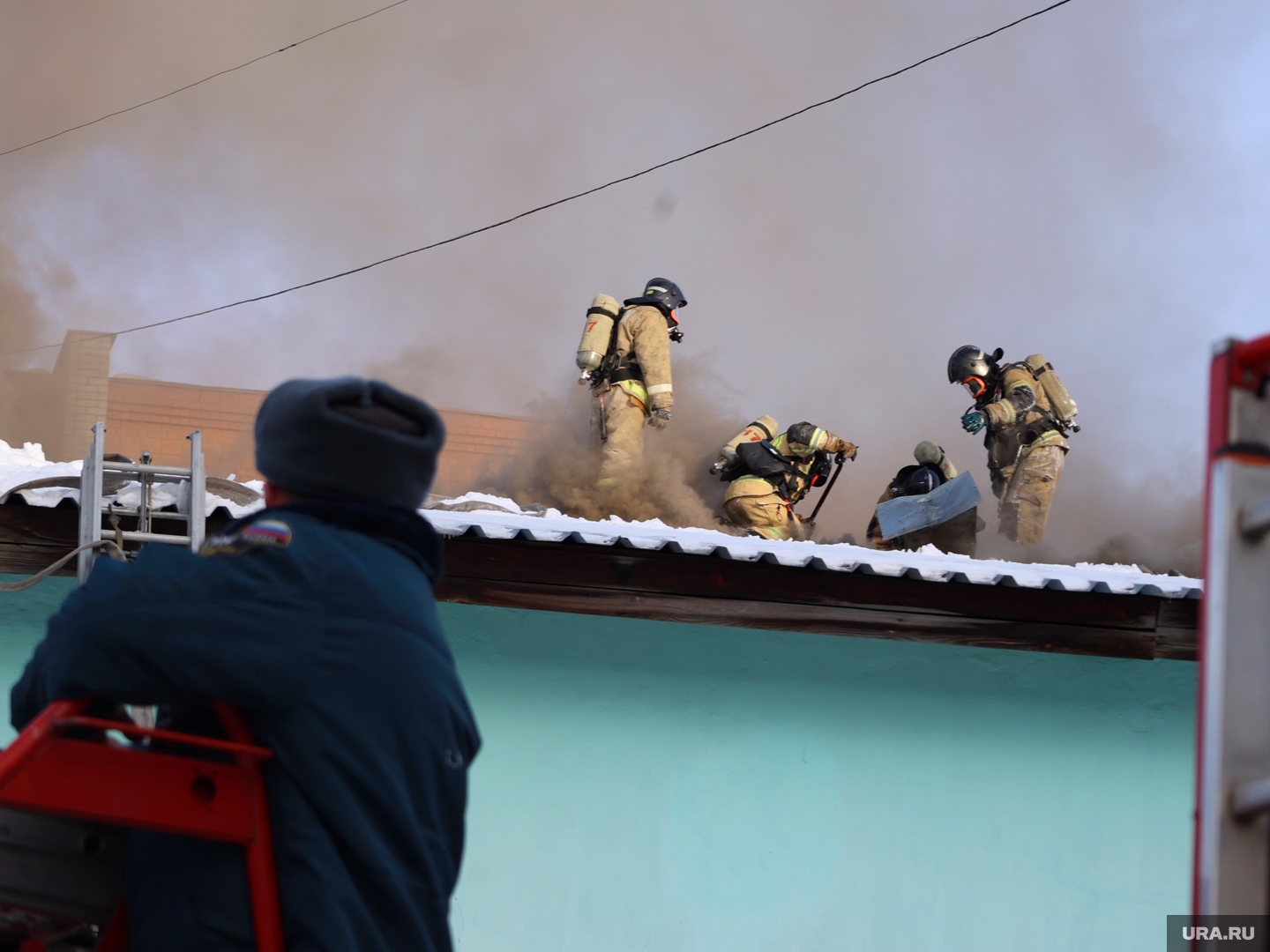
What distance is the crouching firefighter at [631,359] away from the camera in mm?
9945

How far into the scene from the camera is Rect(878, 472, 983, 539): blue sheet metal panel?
8.60 metres

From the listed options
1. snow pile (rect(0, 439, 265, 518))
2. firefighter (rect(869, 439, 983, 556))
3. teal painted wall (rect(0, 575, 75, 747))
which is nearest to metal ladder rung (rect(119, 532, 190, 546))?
snow pile (rect(0, 439, 265, 518))

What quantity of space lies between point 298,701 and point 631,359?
29.0ft

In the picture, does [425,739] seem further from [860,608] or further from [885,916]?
[885,916]

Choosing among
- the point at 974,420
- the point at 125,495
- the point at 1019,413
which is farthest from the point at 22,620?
the point at 1019,413

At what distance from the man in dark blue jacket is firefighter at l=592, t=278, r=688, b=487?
8432 millimetres

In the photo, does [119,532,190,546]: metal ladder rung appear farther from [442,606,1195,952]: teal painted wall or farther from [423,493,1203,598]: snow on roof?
[442,606,1195,952]: teal painted wall

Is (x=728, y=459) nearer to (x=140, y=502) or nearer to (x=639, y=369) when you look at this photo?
(x=639, y=369)

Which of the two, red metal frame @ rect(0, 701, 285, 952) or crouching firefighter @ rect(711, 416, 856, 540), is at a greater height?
crouching firefighter @ rect(711, 416, 856, 540)

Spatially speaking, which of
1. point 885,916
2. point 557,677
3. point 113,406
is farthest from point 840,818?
point 113,406

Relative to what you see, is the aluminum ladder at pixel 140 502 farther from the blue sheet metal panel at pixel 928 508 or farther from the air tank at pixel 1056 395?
the air tank at pixel 1056 395

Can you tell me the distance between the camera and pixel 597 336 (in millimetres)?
10031

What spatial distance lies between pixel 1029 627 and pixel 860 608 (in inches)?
27.3

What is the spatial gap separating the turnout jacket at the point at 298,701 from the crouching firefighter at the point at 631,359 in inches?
335
